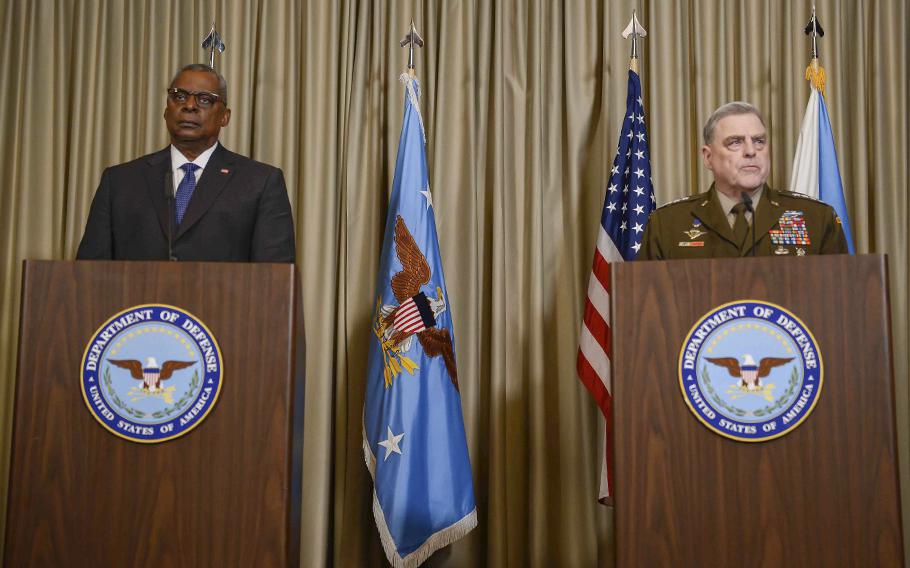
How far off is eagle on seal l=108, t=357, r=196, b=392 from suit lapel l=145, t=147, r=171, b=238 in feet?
2.73

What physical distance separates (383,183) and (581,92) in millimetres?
949

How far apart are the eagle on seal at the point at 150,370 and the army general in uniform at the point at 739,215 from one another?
1.48m

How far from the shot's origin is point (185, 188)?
9.48ft

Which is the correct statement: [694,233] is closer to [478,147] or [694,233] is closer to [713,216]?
[713,216]

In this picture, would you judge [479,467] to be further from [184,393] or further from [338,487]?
[184,393]

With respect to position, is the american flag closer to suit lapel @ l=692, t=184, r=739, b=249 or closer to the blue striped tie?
suit lapel @ l=692, t=184, r=739, b=249

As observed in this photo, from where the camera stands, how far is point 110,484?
2027mm

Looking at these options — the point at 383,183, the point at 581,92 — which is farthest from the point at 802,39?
the point at 383,183

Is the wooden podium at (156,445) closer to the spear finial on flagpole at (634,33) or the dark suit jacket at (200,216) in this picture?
the dark suit jacket at (200,216)

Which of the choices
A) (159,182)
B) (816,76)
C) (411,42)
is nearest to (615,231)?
(816,76)

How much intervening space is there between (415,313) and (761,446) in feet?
5.81

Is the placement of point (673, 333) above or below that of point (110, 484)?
above

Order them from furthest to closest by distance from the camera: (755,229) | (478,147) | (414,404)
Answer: (478,147) < (414,404) < (755,229)

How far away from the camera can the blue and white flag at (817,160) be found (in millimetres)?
3678
